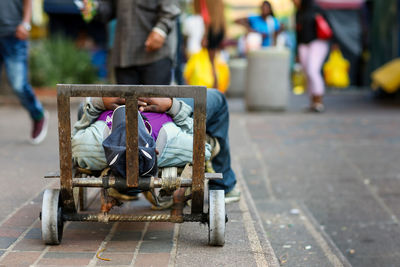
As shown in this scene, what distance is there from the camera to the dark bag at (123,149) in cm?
302

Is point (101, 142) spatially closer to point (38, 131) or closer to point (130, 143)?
point (130, 143)

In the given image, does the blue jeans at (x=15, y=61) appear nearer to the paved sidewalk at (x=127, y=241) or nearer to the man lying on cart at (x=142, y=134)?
the paved sidewalk at (x=127, y=241)

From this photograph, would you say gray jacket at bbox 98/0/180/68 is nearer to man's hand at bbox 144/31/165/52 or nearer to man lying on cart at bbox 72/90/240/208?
man's hand at bbox 144/31/165/52

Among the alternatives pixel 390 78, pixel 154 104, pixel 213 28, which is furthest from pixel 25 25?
pixel 390 78

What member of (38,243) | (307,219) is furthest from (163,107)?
(307,219)

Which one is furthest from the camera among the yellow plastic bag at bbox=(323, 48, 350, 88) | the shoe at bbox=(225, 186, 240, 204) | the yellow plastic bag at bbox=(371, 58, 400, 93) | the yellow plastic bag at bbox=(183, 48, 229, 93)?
the yellow plastic bag at bbox=(323, 48, 350, 88)

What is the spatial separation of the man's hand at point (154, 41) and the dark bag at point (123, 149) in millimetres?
1640

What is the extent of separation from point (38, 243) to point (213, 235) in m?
0.95

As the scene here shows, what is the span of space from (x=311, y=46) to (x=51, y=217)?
7.08 m

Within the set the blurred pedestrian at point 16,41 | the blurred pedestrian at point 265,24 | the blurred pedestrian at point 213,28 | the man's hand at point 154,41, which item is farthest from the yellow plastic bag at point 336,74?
the man's hand at point 154,41

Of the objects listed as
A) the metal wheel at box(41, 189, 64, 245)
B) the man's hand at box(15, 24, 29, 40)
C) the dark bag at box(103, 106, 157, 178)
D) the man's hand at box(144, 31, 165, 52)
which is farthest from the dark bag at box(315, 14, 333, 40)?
the metal wheel at box(41, 189, 64, 245)

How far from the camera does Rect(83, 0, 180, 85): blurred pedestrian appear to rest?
4.79m

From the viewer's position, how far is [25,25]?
5.96m

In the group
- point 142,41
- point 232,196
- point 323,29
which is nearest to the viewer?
point 232,196
